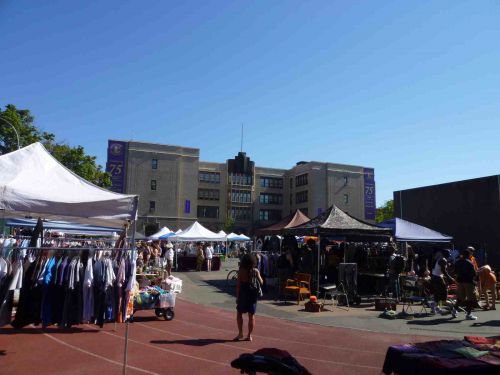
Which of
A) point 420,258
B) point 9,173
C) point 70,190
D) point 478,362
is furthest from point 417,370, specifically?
point 420,258

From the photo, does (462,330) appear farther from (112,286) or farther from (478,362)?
(112,286)

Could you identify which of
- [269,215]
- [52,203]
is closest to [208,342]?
[52,203]

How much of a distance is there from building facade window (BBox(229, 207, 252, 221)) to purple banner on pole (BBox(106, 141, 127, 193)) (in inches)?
882

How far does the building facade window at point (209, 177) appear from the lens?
74750 mm

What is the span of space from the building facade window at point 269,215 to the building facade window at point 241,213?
2.72 meters

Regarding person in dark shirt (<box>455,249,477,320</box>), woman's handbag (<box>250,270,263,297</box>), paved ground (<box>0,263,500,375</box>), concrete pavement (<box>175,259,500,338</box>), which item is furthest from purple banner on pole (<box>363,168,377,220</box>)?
woman's handbag (<box>250,270,263,297</box>)

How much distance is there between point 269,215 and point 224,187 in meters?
11.1

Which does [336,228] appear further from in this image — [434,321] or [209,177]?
[209,177]

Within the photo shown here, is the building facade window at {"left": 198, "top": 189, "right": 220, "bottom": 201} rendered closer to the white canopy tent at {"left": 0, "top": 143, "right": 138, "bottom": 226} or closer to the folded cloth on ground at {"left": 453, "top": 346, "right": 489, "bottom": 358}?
the white canopy tent at {"left": 0, "top": 143, "right": 138, "bottom": 226}

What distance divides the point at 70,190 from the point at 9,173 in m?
1.01

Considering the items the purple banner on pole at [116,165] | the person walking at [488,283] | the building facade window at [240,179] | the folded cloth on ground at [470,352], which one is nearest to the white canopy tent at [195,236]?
the person walking at [488,283]

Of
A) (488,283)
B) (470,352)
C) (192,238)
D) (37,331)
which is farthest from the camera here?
(192,238)

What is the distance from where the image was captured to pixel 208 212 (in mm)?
74875

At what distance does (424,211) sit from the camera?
33.8m
